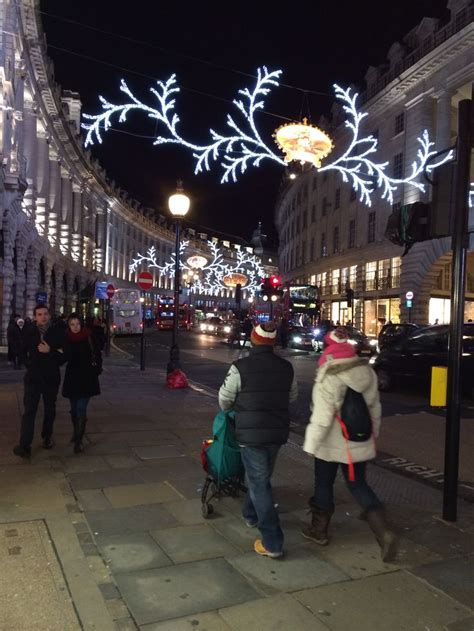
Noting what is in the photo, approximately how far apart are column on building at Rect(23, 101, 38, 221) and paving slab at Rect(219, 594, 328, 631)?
1350 inches

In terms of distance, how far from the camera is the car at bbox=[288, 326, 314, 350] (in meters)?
31.9

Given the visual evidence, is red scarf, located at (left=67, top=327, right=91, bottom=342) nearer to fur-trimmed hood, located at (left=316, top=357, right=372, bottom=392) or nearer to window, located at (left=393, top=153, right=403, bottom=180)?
fur-trimmed hood, located at (left=316, top=357, right=372, bottom=392)

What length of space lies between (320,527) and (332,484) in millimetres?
349

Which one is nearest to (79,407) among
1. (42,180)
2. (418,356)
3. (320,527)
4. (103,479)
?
(103,479)

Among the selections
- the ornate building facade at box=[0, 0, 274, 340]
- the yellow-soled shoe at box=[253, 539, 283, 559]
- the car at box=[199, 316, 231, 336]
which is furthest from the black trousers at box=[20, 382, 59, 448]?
the car at box=[199, 316, 231, 336]

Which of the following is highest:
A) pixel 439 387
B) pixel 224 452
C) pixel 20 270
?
pixel 20 270

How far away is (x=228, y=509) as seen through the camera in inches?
205

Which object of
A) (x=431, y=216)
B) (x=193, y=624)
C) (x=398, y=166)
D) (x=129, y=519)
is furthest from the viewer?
(x=398, y=166)

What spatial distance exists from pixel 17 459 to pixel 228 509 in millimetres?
2871

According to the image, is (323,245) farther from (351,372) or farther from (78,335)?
(351,372)

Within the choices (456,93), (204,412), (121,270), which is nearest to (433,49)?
(456,93)

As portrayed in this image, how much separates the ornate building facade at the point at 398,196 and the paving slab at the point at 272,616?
2803 cm

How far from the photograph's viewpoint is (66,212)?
52.8 meters

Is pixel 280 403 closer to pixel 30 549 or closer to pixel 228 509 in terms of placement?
pixel 228 509
